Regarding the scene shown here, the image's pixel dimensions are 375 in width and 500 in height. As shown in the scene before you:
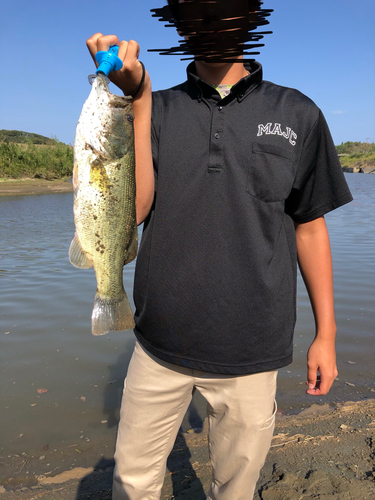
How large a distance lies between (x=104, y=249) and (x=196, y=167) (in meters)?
0.57

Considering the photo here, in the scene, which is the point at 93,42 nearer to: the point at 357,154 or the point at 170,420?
the point at 170,420

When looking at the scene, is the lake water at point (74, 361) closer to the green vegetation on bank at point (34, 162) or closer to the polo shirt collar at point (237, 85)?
the polo shirt collar at point (237, 85)

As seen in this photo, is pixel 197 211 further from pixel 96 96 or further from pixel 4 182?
pixel 4 182

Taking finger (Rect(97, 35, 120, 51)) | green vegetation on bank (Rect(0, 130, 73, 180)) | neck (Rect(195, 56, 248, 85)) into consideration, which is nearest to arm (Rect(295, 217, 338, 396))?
neck (Rect(195, 56, 248, 85))

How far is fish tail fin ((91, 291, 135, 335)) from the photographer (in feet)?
6.30

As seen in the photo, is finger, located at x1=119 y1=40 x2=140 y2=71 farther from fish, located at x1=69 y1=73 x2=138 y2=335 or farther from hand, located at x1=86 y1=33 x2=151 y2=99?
fish, located at x1=69 y1=73 x2=138 y2=335

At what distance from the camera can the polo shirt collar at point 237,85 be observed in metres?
1.96

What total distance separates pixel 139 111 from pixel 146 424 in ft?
4.71

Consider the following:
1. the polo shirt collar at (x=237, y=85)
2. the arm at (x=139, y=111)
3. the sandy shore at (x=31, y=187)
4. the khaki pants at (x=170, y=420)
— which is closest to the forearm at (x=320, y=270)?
the khaki pants at (x=170, y=420)

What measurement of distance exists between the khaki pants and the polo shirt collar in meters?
1.28

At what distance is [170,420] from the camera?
77.5 inches

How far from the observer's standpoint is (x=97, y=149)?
1.80 meters

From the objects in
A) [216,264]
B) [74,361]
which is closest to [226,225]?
[216,264]

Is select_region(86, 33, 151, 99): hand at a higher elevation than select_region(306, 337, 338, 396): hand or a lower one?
higher
